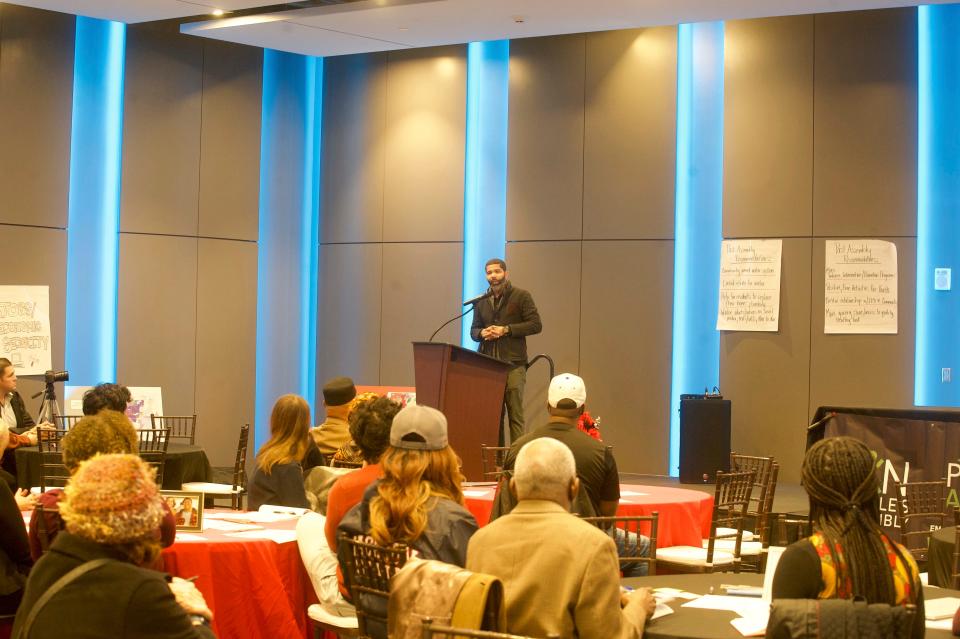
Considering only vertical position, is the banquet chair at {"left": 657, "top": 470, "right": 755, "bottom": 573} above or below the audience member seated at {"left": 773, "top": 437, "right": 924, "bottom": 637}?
below

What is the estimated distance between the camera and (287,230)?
11.2 m

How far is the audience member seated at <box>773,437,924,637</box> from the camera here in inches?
96.3

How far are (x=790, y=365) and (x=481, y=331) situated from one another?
2.72 meters

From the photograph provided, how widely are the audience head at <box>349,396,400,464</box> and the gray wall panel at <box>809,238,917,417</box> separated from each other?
610 cm

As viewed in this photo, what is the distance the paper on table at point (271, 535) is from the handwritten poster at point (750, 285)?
19.1 ft

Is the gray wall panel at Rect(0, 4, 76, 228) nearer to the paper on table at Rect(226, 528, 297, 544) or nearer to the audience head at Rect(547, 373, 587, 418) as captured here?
the paper on table at Rect(226, 528, 297, 544)

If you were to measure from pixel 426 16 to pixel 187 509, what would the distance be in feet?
19.5

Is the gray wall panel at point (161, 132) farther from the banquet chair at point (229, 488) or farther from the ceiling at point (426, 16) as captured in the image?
the banquet chair at point (229, 488)

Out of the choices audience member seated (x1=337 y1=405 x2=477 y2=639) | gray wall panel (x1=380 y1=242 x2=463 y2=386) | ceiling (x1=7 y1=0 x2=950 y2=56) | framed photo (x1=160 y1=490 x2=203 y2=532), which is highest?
ceiling (x1=7 y1=0 x2=950 y2=56)

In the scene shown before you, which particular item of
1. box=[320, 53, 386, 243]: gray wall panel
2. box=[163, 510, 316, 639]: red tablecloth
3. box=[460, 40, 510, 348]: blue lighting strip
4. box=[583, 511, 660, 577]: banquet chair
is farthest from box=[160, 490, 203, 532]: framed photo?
box=[320, 53, 386, 243]: gray wall panel

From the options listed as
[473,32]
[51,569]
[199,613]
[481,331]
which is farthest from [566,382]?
[473,32]

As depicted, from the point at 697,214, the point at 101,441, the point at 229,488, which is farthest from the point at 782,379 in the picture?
the point at 101,441

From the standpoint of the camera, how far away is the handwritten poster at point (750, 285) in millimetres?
9391

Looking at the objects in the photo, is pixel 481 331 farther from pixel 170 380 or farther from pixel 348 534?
pixel 348 534
